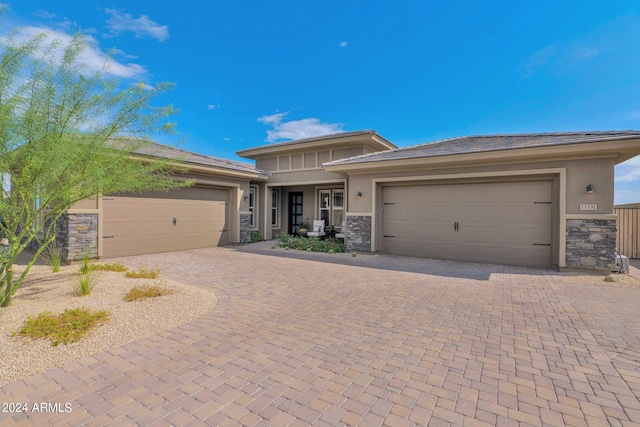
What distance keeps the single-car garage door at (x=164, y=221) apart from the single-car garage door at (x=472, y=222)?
7074mm

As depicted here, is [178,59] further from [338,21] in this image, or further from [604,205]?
[604,205]

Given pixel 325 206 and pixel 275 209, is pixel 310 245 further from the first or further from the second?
pixel 275 209

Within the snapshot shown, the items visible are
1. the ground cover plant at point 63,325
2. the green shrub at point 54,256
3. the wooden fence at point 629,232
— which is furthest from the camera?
the wooden fence at point 629,232

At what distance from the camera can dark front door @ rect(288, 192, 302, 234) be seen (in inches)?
616

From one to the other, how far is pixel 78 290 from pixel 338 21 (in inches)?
461

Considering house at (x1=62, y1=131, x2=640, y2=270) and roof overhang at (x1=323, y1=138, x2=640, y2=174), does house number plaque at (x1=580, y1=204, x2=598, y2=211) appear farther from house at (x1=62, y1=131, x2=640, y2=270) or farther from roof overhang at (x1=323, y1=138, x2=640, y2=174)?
roof overhang at (x1=323, y1=138, x2=640, y2=174)

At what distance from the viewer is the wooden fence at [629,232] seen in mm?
10180

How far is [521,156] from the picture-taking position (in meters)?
7.81

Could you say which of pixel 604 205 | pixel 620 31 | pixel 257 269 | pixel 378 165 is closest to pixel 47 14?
pixel 257 269

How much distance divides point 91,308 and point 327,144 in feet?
34.6

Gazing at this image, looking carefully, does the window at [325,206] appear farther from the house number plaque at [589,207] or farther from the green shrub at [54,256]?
the green shrub at [54,256]

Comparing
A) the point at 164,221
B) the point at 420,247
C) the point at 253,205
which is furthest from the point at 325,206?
the point at 164,221

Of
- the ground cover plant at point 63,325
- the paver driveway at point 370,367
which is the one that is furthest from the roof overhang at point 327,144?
the ground cover plant at point 63,325

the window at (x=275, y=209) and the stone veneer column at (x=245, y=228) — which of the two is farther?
the window at (x=275, y=209)
